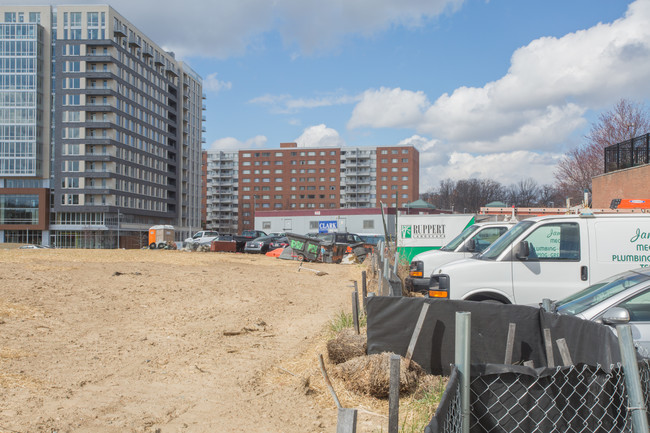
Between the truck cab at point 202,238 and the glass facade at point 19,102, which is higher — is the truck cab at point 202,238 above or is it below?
below

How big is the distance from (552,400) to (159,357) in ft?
21.7

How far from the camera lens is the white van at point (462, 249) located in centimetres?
1378

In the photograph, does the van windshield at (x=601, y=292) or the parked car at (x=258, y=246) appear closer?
the van windshield at (x=601, y=292)

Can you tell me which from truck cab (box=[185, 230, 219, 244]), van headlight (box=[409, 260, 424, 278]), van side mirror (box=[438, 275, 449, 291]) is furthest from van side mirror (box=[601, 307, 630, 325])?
truck cab (box=[185, 230, 219, 244])

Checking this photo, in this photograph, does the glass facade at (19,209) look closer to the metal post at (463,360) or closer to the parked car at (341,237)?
the parked car at (341,237)

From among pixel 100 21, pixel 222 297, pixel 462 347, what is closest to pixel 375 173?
pixel 100 21

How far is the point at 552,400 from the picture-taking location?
3.27 metres

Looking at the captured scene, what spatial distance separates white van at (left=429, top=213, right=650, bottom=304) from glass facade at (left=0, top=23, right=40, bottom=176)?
97463 millimetres

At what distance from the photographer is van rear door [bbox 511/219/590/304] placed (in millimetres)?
8453

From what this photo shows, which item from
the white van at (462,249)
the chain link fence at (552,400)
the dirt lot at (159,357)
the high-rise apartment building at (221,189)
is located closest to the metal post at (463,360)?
the chain link fence at (552,400)

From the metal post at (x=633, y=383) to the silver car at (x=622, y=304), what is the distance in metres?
2.12

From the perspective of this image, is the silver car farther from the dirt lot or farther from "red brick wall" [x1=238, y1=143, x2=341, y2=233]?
"red brick wall" [x1=238, y1=143, x2=341, y2=233]

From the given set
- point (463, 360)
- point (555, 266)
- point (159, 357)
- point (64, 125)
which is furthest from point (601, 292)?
point (64, 125)

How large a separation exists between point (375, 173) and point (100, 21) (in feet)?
244
